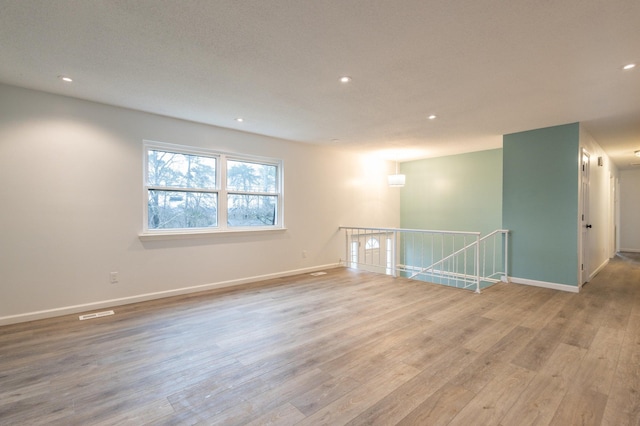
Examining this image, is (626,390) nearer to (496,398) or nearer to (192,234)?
(496,398)

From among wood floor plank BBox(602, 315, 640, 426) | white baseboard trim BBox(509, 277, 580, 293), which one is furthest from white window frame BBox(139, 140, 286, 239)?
wood floor plank BBox(602, 315, 640, 426)

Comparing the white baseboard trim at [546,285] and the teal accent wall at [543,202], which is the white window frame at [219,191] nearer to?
the teal accent wall at [543,202]

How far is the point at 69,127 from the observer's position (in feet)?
11.1

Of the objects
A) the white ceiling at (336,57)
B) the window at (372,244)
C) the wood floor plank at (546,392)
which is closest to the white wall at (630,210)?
the white ceiling at (336,57)

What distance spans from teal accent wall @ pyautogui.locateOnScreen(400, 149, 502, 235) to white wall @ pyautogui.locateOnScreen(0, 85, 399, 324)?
4169 millimetres

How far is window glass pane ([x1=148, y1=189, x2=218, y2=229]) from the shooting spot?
404 centimetres

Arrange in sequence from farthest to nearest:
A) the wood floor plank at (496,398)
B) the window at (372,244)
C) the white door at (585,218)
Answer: the window at (372,244) → the white door at (585,218) → the wood floor plank at (496,398)

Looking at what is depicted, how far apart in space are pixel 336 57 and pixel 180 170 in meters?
2.91

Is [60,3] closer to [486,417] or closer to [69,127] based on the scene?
[69,127]

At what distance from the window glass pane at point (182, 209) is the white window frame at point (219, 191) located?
0.20 ft

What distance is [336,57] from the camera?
2.43m

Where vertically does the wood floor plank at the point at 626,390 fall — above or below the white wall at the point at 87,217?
below

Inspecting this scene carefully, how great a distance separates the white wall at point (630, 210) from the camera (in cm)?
836

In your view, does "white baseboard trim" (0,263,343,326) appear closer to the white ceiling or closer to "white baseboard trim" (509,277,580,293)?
the white ceiling
